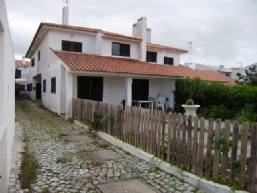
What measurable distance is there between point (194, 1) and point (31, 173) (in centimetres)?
723

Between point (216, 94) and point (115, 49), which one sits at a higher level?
point (115, 49)

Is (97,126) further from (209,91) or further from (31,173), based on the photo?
(209,91)

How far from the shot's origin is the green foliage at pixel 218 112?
12.5 m

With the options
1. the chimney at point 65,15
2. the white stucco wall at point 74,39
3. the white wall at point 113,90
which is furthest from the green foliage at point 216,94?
the chimney at point 65,15

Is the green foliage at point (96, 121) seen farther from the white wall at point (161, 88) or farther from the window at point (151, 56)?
the window at point (151, 56)

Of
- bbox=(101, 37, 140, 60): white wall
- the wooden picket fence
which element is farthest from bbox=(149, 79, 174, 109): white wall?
the wooden picket fence

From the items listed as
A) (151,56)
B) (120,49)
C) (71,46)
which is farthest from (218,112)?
(71,46)

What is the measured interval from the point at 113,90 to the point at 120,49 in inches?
148

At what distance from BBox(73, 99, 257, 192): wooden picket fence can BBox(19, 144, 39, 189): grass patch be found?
266 cm

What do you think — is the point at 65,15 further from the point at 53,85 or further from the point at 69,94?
the point at 69,94

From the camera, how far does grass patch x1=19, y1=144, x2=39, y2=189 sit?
413cm

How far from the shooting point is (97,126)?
8.55m

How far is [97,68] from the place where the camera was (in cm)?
1288

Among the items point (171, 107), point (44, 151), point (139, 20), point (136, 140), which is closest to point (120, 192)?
point (136, 140)
